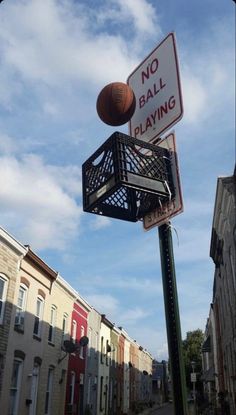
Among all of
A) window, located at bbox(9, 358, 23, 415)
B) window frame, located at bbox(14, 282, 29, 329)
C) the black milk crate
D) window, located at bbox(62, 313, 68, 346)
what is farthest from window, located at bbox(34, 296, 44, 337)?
the black milk crate

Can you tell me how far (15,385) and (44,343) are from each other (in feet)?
11.8

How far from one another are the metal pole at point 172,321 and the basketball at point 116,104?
35.9 inches

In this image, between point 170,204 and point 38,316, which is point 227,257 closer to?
point 38,316

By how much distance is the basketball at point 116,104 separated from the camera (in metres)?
3.32

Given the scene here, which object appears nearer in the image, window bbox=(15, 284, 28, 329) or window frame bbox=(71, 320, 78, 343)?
window bbox=(15, 284, 28, 329)

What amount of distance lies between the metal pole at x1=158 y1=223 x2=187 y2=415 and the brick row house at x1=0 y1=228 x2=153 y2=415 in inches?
604

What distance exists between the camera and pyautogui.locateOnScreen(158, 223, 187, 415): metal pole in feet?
8.75

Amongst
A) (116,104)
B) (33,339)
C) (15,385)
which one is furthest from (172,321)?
(33,339)

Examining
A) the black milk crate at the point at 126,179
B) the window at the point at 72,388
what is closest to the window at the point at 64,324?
the window at the point at 72,388

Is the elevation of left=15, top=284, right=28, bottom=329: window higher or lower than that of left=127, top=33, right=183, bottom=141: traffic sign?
higher

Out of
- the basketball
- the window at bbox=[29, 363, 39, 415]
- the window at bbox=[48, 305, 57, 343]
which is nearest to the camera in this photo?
the basketball

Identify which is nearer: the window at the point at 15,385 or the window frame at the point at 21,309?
the window at the point at 15,385

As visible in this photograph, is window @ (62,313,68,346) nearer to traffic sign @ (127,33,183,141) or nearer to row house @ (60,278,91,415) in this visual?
row house @ (60,278,91,415)

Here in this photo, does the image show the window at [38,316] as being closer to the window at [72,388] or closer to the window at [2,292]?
the window at [2,292]
